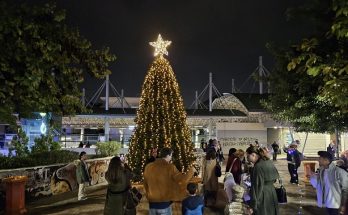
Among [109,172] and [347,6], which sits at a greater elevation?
[347,6]

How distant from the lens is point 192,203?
6242mm

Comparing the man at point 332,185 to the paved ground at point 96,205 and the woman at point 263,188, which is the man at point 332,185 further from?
the paved ground at point 96,205

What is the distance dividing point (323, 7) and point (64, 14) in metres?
6.34

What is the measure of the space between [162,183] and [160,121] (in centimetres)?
752

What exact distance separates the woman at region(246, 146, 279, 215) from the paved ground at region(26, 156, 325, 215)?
3717 millimetres

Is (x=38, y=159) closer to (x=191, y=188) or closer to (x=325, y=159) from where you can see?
(x=191, y=188)

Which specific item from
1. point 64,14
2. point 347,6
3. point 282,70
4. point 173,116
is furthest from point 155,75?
point 347,6

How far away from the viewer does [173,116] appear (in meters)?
13.5

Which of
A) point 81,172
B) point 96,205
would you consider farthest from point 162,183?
point 81,172

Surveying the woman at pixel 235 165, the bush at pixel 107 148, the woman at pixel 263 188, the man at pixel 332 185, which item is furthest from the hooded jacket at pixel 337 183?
the bush at pixel 107 148

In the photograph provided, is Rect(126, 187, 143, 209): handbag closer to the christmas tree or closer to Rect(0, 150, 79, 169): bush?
the christmas tree

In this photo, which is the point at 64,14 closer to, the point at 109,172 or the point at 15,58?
the point at 15,58

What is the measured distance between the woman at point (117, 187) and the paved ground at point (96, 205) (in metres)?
3.21

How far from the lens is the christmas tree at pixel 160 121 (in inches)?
525
